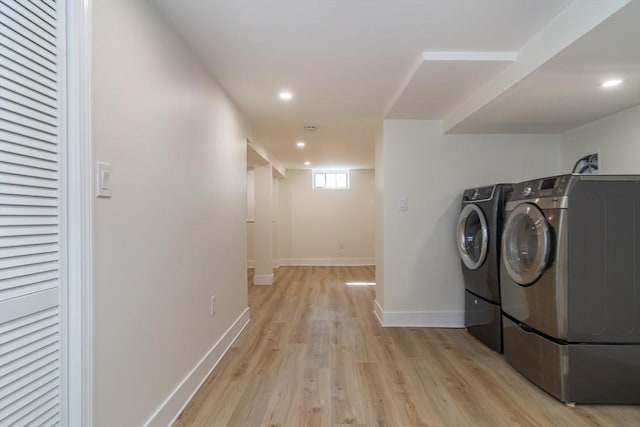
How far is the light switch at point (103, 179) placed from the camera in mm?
1108

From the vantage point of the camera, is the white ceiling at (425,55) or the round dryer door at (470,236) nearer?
the white ceiling at (425,55)

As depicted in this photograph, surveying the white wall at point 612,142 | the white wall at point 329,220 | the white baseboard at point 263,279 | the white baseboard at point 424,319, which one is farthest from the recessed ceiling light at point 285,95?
the white wall at point 329,220

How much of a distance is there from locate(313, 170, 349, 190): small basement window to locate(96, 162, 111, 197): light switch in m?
5.70

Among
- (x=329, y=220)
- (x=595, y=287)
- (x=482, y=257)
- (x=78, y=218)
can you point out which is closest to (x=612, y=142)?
(x=482, y=257)

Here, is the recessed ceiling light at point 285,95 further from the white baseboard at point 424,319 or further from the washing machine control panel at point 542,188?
the white baseboard at point 424,319

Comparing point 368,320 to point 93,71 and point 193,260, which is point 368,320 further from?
point 93,71

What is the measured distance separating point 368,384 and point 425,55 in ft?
6.79

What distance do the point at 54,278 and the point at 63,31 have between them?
78 cm

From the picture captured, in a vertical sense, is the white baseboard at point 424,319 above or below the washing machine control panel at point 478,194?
below

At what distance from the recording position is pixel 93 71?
1.09m

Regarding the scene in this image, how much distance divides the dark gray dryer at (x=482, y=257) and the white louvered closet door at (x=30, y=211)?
2644 millimetres

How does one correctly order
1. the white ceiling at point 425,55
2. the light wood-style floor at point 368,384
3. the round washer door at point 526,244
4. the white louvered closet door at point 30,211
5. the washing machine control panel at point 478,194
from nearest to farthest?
1. the white louvered closet door at point 30,211
2. the white ceiling at point 425,55
3. the light wood-style floor at point 368,384
4. the round washer door at point 526,244
5. the washing machine control panel at point 478,194

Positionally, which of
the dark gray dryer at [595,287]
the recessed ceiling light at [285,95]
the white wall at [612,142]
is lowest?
the dark gray dryer at [595,287]

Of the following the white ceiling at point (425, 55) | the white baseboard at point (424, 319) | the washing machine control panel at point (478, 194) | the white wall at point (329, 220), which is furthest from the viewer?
the white wall at point (329, 220)
